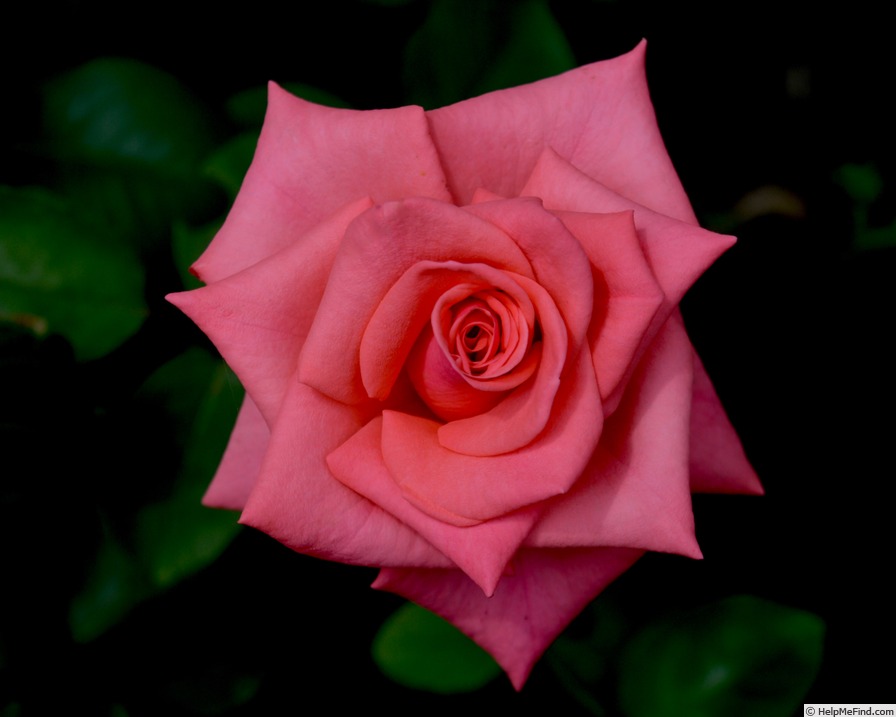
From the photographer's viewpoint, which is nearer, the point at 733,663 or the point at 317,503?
the point at 317,503

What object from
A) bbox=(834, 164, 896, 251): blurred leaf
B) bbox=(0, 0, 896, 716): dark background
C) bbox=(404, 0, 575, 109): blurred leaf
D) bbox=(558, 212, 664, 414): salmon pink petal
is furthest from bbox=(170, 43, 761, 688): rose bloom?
bbox=(834, 164, 896, 251): blurred leaf

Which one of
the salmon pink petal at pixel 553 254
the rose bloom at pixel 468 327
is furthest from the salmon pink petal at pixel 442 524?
the salmon pink petal at pixel 553 254

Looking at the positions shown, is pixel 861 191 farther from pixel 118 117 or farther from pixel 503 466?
pixel 118 117

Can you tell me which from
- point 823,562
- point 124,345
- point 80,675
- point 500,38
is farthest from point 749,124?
point 80,675

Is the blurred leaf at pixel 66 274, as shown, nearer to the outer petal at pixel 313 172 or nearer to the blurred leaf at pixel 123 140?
the blurred leaf at pixel 123 140

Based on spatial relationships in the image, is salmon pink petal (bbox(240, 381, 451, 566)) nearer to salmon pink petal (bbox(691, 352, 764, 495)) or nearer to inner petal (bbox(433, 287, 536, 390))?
inner petal (bbox(433, 287, 536, 390))

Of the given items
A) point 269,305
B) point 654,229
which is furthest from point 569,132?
point 269,305
